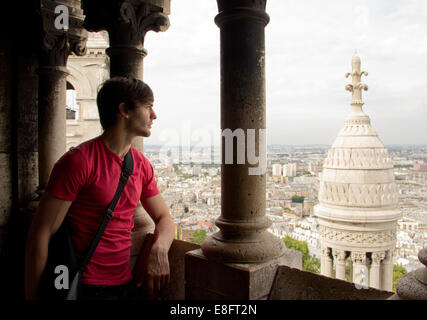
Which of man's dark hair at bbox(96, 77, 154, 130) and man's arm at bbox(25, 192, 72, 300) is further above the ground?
man's dark hair at bbox(96, 77, 154, 130)

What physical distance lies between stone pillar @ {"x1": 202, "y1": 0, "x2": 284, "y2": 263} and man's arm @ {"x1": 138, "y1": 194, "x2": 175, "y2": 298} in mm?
565

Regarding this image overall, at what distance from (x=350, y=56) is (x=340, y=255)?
7.60 meters

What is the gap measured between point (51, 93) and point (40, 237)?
3523 millimetres

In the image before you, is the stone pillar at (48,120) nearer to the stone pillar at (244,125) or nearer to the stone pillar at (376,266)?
the stone pillar at (244,125)

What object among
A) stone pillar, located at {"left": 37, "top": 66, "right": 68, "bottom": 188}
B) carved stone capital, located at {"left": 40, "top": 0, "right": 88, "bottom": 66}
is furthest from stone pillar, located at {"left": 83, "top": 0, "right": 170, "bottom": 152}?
stone pillar, located at {"left": 37, "top": 66, "right": 68, "bottom": 188}

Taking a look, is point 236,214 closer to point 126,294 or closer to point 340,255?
point 126,294

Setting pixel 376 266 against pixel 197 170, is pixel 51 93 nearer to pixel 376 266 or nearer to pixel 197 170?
pixel 197 170

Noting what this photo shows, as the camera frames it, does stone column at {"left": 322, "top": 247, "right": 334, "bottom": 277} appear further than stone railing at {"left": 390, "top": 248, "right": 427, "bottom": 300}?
Yes

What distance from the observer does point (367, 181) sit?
14367 mm

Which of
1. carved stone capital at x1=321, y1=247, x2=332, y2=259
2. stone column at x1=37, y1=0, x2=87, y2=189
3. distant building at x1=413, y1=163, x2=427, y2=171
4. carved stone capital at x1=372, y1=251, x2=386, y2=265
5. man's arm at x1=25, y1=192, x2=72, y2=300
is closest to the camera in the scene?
man's arm at x1=25, y1=192, x2=72, y2=300

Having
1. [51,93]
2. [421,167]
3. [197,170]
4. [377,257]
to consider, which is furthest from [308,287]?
[377,257]

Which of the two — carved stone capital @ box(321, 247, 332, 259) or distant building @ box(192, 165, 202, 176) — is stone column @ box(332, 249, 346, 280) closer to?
carved stone capital @ box(321, 247, 332, 259)

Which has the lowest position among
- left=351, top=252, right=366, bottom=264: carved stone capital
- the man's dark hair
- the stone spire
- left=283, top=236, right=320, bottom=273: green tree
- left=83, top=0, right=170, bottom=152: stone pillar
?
left=283, top=236, right=320, bottom=273: green tree

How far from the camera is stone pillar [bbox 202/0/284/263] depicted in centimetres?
255
